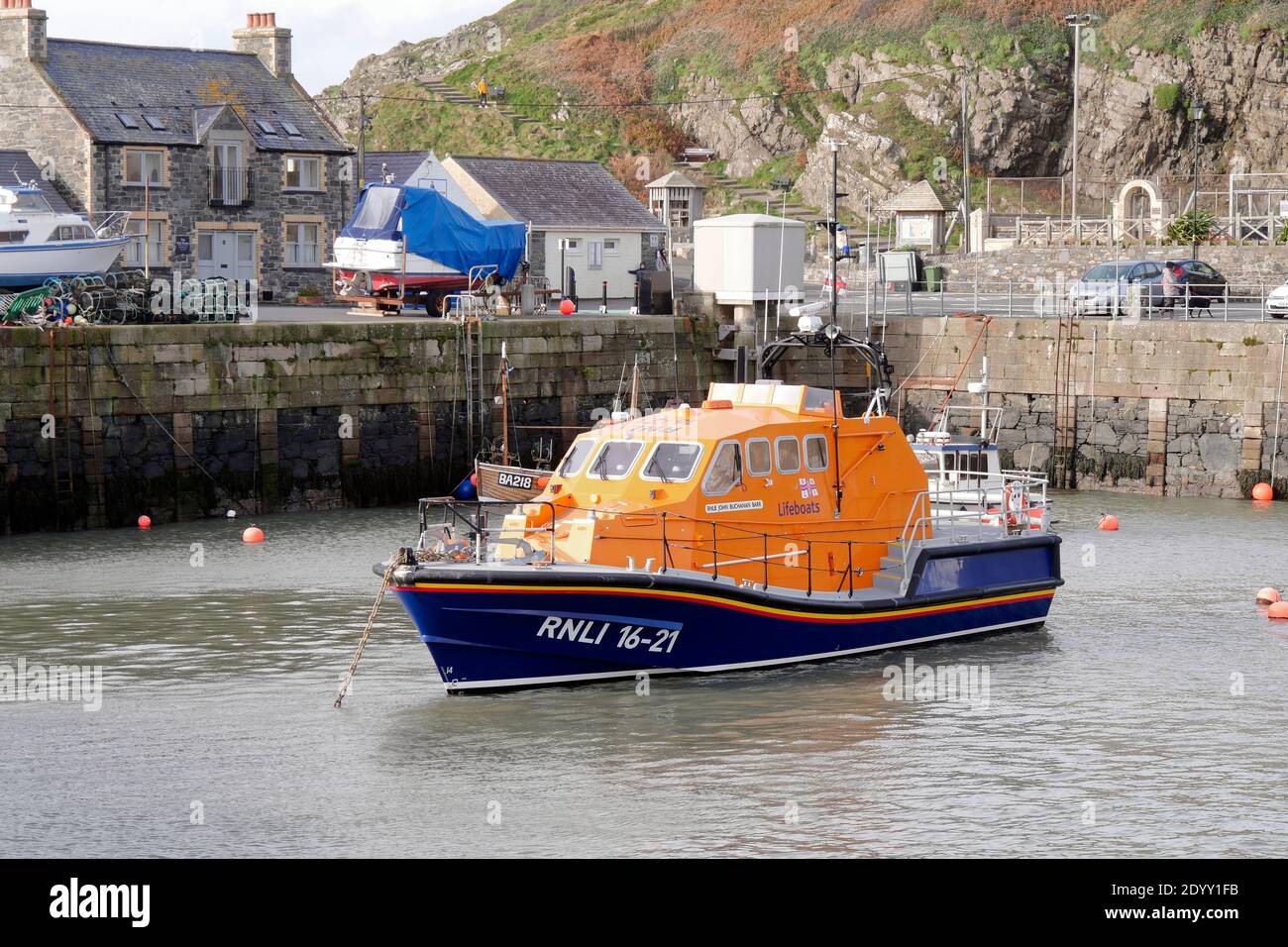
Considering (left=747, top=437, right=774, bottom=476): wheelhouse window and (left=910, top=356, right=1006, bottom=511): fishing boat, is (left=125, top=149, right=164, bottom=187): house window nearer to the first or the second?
(left=910, top=356, right=1006, bottom=511): fishing boat

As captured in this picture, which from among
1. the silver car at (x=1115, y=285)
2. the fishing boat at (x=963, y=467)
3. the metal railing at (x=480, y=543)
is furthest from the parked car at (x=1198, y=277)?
the metal railing at (x=480, y=543)

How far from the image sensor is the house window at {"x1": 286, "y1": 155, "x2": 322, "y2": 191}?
41.7m

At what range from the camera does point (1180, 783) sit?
14.3m

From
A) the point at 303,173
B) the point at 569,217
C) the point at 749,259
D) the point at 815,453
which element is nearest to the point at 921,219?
the point at 569,217

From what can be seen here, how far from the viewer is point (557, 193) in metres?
44.7

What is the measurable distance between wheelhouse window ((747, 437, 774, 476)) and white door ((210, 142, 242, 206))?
25669mm

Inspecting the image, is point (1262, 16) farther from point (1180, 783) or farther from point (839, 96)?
point (1180, 783)

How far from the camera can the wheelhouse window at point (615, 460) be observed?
56.2 ft

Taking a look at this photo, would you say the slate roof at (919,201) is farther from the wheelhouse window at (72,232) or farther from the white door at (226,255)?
the wheelhouse window at (72,232)

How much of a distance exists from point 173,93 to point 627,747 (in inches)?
1162

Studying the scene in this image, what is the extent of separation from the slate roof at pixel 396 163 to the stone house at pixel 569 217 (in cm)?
115

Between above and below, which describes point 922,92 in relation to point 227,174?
above

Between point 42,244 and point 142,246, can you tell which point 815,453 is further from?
point 142,246

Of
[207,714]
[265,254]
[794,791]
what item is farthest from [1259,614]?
[265,254]
